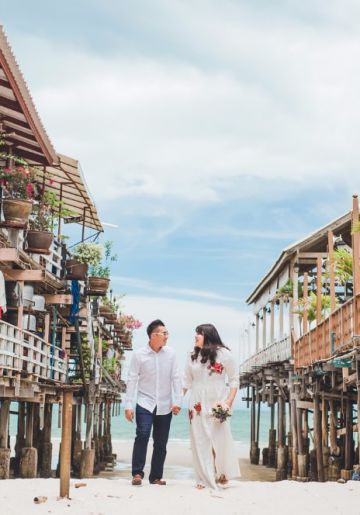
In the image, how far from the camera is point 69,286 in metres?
22.8

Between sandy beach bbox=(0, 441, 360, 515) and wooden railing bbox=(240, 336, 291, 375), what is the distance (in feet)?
59.6

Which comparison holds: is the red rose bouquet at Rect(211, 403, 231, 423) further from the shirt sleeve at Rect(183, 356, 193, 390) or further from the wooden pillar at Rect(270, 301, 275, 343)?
the wooden pillar at Rect(270, 301, 275, 343)

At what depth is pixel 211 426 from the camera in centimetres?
874

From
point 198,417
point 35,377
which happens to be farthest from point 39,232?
point 198,417

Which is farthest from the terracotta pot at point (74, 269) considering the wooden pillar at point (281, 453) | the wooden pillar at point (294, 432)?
the wooden pillar at point (281, 453)

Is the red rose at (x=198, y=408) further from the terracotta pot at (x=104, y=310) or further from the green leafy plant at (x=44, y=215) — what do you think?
the terracotta pot at (x=104, y=310)

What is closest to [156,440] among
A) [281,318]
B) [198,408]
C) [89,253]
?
[198,408]

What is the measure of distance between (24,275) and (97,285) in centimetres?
615

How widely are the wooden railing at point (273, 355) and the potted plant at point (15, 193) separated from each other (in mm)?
11716

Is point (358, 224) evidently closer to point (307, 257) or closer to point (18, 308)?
point (18, 308)

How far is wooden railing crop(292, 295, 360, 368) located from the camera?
15039 mm

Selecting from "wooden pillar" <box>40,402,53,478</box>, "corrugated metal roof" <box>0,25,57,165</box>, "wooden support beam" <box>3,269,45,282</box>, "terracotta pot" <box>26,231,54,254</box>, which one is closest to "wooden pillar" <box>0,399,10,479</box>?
"wooden support beam" <box>3,269,45,282</box>

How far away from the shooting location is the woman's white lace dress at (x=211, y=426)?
8.68 m

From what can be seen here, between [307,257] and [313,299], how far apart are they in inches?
97.5
